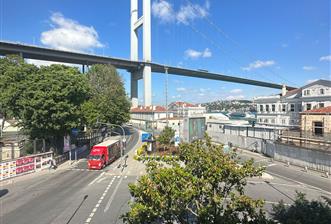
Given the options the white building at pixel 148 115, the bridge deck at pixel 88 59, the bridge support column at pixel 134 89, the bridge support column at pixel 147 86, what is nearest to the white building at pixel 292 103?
the bridge deck at pixel 88 59

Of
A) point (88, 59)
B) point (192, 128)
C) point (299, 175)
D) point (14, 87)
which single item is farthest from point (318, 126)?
point (88, 59)

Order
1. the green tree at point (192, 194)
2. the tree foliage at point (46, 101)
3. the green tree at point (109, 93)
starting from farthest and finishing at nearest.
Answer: the green tree at point (109, 93) < the tree foliage at point (46, 101) < the green tree at point (192, 194)

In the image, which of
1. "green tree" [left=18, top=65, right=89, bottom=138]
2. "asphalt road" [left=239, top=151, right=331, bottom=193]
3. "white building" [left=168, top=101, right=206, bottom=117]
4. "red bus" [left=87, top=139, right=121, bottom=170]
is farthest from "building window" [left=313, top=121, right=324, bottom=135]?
"white building" [left=168, top=101, right=206, bottom=117]

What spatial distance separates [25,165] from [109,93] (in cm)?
4080

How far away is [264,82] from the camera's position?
153750 mm

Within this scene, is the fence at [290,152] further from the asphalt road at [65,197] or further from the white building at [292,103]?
the asphalt road at [65,197]

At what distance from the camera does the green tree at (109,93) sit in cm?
6450

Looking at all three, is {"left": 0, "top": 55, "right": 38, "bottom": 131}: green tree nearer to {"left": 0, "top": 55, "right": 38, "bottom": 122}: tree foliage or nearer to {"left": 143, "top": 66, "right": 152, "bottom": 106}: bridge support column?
{"left": 0, "top": 55, "right": 38, "bottom": 122}: tree foliage

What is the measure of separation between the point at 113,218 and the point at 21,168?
1815 cm

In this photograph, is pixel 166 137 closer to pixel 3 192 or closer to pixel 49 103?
pixel 49 103

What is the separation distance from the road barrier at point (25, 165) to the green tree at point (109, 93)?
98.5 ft

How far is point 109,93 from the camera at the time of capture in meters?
69.0

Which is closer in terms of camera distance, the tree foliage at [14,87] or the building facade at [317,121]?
the tree foliage at [14,87]

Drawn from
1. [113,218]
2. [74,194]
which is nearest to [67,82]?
[74,194]
